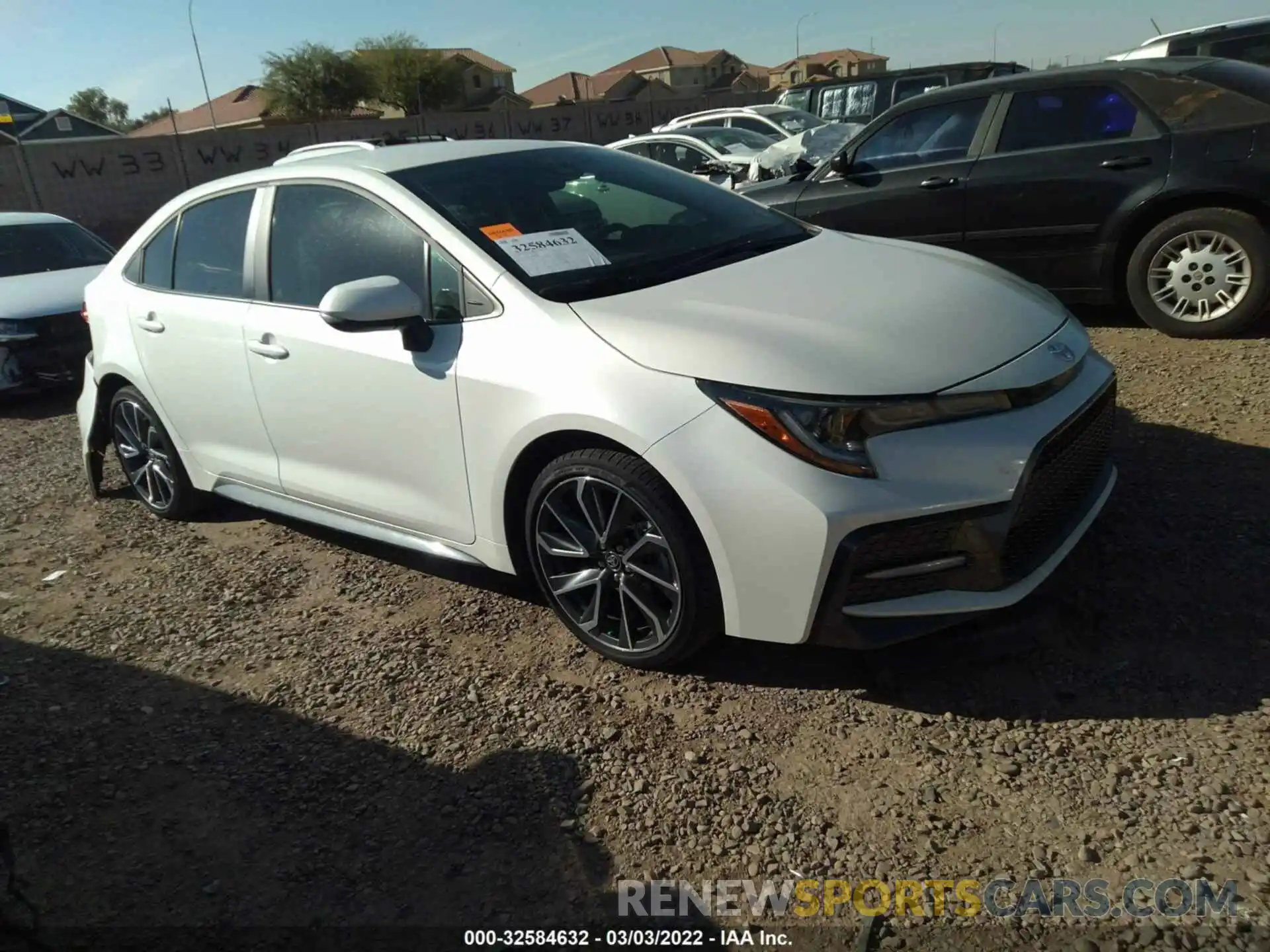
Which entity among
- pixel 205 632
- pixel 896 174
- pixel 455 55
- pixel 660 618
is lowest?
pixel 205 632

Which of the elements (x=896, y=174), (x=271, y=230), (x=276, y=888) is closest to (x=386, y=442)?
(x=271, y=230)

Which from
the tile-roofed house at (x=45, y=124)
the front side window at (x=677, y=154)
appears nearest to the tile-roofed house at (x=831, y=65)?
the tile-roofed house at (x=45, y=124)

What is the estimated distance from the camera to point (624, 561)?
9.41ft

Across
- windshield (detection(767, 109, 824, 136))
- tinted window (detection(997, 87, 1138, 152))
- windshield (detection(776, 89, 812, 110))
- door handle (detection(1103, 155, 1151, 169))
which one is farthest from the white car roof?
windshield (detection(776, 89, 812, 110))

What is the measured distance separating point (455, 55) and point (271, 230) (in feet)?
233

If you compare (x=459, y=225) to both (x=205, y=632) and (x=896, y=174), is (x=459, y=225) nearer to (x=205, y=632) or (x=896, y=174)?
(x=205, y=632)

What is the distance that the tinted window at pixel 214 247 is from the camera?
152 inches

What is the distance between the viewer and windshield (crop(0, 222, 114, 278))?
8.15 metres

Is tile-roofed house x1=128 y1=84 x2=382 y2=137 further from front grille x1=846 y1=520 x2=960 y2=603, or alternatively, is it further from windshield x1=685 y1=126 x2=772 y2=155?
front grille x1=846 y1=520 x2=960 y2=603

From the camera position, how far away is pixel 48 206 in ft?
70.0

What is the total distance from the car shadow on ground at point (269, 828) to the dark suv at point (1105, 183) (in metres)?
4.66

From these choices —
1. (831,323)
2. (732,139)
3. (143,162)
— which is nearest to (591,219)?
(831,323)

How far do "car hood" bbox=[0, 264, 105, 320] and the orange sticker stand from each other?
5.51m

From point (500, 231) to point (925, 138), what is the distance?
4278 millimetres
